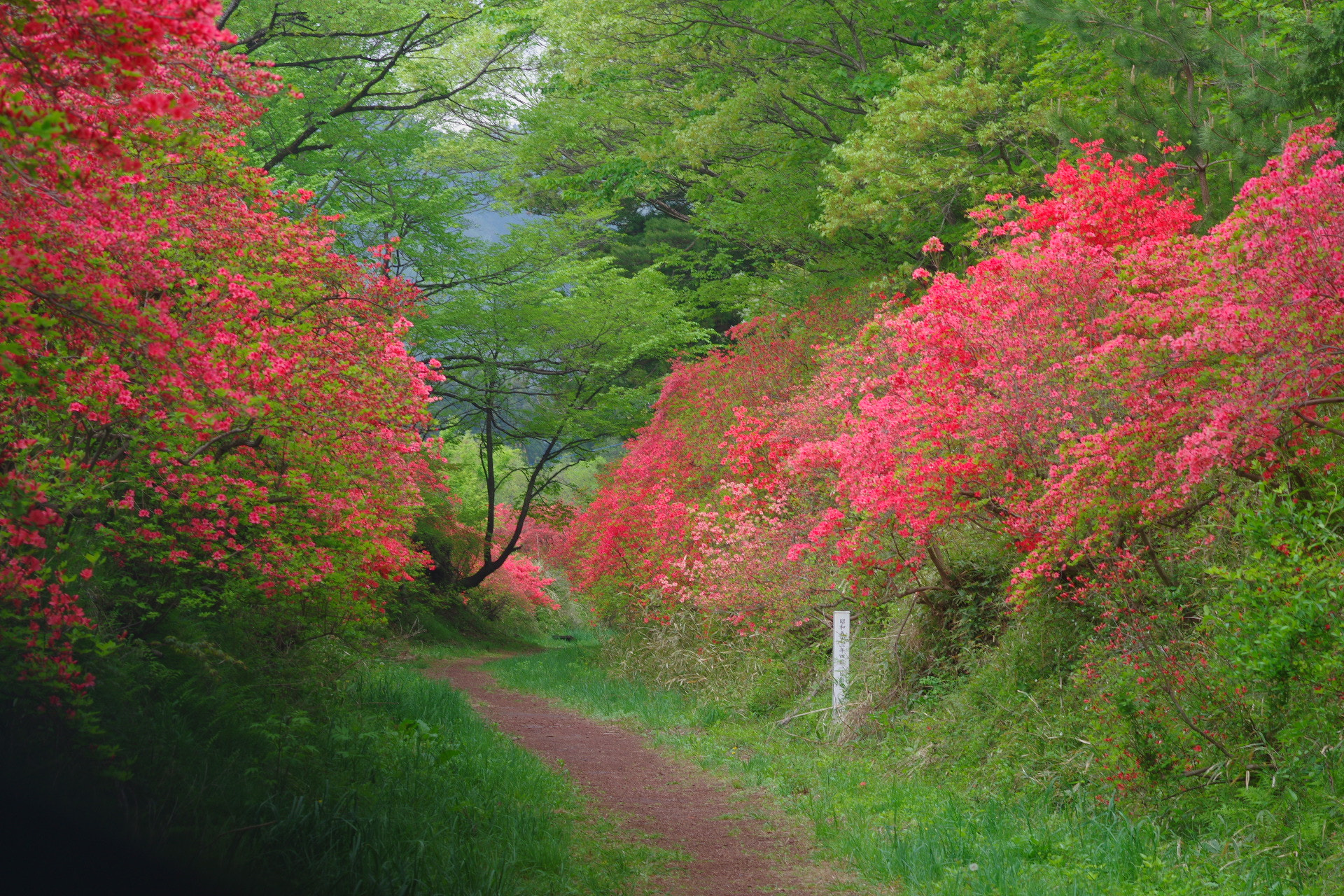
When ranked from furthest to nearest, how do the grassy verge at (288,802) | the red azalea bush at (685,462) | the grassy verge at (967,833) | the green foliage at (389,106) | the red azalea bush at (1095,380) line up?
the red azalea bush at (685,462), the green foliage at (389,106), the red azalea bush at (1095,380), the grassy verge at (967,833), the grassy verge at (288,802)

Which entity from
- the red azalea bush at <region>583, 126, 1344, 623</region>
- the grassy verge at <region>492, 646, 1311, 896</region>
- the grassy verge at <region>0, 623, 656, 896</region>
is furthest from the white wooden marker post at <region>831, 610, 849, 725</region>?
the grassy verge at <region>0, 623, 656, 896</region>

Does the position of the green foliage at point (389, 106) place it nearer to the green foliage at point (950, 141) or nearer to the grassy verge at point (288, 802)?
the green foliage at point (950, 141)

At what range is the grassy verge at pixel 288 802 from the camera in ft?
12.5

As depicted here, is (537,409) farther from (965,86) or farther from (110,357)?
(110,357)

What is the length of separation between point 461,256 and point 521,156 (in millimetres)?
3245

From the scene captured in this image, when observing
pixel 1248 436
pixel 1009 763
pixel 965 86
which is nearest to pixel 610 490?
pixel 965 86

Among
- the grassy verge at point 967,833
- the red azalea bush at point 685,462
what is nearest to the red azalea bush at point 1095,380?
the grassy verge at point 967,833

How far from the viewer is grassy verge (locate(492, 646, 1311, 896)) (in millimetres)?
4613

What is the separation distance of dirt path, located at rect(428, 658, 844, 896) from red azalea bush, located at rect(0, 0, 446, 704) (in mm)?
2575

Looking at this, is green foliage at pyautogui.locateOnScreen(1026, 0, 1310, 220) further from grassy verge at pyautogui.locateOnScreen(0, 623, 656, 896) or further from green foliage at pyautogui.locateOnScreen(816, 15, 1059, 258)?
grassy verge at pyautogui.locateOnScreen(0, 623, 656, 896)

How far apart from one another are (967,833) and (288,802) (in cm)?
370

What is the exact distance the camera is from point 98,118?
3.61m

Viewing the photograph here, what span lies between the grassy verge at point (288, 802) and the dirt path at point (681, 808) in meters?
0.38

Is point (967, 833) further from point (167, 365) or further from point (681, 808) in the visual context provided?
point (167, 365)
